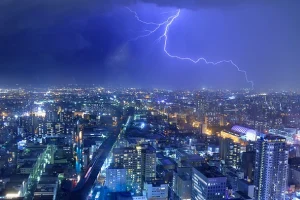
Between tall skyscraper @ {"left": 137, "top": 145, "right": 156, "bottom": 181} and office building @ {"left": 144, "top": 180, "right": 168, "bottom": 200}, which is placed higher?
tall skyscraper @ {"left": 137, "top": 145, "right": 156, "bottom": 181}

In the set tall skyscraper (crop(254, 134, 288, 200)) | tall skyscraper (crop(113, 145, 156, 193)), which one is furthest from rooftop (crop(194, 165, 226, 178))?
tall skyscraper (crop(113, 145, 156, 193))

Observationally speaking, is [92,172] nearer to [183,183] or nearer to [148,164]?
[148,164]

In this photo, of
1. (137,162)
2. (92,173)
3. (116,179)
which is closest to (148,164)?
(137,162)

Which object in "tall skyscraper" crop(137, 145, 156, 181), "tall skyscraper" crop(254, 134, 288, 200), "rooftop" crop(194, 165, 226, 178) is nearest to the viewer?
"rooftop" crop(194, 165, 226, 178)

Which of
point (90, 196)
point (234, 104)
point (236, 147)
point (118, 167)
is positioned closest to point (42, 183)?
point (90, 196)

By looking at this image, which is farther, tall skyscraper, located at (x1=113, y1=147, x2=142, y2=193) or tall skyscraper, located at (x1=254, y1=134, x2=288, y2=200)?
tall skyscraper, located at (x1=113, y1=147, x2=142, y2=193)

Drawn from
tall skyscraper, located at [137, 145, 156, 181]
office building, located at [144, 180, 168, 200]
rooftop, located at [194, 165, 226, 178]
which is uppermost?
rooftop, located at [194, 165, 226, 178]

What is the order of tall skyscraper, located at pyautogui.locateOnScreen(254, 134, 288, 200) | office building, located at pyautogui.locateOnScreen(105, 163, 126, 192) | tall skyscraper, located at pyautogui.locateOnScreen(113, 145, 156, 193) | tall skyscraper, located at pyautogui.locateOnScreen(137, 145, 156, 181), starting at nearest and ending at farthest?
tall skyscraper, located at pyautogui.locateOnScreen(254, 134, 288, 200) → office building, located at pyautogui.locateOnScreen(105, 163, 126, 192) → tall skyscraper, located at pyautogui.locateOnScreen(113, 145, 156, 193) → tall skyscraper, located at pyautogui.locateOnScreen(137, 145, 156, 181)

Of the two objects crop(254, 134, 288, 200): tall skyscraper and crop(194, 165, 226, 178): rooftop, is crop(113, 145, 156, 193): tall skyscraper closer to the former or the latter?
crop(194, 165, 226, 178): rooftop
